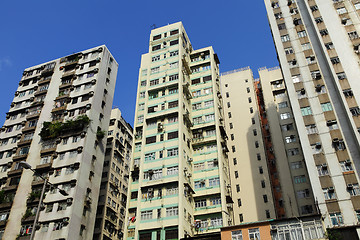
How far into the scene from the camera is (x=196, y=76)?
182 ft

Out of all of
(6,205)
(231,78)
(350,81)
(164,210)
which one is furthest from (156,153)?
(231,78)

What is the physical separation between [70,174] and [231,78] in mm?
37672

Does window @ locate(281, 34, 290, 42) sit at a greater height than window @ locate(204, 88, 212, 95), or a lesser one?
greater

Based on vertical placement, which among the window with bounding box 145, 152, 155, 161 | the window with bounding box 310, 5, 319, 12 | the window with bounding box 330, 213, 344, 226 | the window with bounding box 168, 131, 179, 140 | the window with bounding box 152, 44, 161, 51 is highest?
the window with bounding box 152, 44, 161, 51

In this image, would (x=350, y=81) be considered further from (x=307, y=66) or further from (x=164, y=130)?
(x=164, y=130)

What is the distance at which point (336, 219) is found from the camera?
32344mm

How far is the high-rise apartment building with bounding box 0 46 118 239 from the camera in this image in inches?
1729

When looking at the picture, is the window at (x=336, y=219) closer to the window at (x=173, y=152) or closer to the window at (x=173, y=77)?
the window at (x=173, y=152)

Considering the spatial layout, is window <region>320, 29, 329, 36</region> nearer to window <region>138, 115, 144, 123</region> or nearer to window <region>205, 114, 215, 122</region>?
window <region>205, 114, 215, 122</region>

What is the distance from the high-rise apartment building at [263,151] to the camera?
2046 inches

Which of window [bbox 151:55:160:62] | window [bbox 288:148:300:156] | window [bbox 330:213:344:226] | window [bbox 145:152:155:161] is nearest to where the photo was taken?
window [bbox 330:213:344:226]

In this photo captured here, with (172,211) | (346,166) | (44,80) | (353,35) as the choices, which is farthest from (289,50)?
(44,80)

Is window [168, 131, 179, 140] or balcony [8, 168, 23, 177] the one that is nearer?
window [168, 131, 179, 140]

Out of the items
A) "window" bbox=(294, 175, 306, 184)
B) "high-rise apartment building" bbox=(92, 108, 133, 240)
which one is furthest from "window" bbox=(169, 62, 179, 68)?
"window" bbox=(294, 175, 306, 184)
